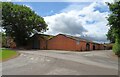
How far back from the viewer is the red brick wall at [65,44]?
57594 millimetres

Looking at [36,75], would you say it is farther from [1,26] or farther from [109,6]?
[1,26]

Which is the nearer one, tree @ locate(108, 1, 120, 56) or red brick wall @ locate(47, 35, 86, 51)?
tree @ locate(108, 1, 120, 56)

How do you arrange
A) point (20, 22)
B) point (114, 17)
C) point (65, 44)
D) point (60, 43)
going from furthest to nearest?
point (20, 22) → point (60, 43) → point (65, 44) → point (114, 17)

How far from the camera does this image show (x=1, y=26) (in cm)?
6431

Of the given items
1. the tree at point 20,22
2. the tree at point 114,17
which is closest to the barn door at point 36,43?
the tree at point 20,22

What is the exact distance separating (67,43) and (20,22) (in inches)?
522

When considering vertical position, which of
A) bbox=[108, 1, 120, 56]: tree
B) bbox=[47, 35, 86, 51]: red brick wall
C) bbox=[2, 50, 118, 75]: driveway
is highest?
bbox=[108, 1, 120, 56]: tree

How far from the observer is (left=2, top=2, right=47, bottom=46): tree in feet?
204

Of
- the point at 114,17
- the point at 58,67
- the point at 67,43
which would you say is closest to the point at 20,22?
the point at 67,43

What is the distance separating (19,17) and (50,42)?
10099 mm

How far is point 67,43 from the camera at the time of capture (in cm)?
5884

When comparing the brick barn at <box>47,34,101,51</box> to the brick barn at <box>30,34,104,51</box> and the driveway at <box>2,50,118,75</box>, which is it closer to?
the brick barn at <box>30,34,104,51</box>

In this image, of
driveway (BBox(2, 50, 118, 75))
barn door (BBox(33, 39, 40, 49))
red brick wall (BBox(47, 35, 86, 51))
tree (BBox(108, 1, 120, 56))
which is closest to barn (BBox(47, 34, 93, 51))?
red brick wall (BBox(47, 35, 86, 51))

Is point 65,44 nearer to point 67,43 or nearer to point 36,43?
point 67,43
